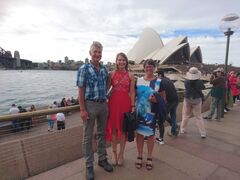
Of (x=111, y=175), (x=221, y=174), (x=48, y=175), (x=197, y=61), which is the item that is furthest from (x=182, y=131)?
(x=197, y=61)

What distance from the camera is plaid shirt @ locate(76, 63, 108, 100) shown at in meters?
2.56

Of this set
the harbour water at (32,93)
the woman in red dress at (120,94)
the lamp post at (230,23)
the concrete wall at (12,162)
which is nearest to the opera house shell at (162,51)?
the harbour water at (32,93)

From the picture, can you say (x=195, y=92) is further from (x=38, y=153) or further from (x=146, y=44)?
(x=146, y=44)

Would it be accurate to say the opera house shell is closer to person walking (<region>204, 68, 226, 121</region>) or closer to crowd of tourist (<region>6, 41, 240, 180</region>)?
person walking (<region>204, 68, 226, 121</region>)

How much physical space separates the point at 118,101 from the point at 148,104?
45 cm

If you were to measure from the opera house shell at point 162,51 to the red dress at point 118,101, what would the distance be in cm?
4615

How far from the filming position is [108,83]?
286 centimetres

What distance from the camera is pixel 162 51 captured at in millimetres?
54281

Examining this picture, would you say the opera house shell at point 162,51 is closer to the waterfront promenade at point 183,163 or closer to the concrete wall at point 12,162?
the waterfront promenade at point 183,163

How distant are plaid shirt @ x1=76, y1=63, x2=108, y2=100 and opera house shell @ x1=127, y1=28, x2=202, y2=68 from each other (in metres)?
46.4

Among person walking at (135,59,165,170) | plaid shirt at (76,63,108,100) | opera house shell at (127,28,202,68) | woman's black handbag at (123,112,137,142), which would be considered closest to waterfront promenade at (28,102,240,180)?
person walking at (135,59,165,170)

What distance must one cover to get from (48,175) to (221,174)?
7.90 feet

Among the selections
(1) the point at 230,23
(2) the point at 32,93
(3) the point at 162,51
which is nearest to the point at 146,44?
(3) the point at 162,51

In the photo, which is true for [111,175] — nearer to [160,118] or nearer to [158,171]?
[158,171]
